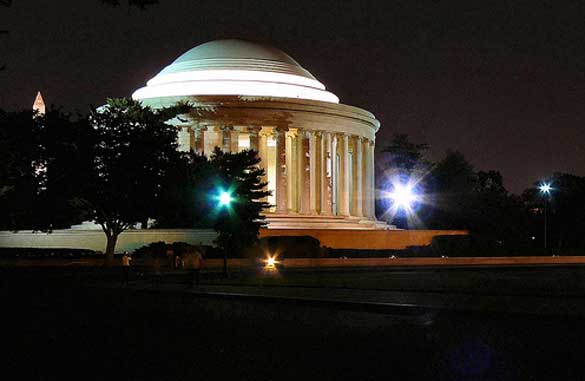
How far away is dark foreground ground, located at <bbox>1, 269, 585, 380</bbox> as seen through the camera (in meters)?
13.7

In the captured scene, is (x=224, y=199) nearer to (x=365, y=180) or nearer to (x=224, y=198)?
(x=224, y=198)

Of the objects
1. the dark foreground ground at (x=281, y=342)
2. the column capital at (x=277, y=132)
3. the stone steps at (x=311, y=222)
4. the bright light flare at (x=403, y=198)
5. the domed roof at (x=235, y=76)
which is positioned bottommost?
the dark foreground ground at (x=281, y=342)

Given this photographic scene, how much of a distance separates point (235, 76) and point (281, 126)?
6.71 meters

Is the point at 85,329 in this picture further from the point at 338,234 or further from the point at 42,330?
the point at 338,234

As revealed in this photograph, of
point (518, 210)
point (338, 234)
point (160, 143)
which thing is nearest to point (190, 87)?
point (338, 234)

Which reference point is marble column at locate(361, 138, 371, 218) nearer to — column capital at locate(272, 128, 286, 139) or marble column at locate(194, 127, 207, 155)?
column capital at locate(272, 128, 286, 139)

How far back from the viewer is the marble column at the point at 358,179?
8744 centimetres

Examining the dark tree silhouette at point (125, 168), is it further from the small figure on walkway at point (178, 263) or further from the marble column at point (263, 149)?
the marble column at point (263, 149)

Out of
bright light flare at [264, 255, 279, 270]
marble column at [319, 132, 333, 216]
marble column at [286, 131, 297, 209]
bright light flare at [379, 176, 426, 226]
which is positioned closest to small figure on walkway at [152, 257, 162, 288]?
bright light flare at [264, 255, 279, 270]

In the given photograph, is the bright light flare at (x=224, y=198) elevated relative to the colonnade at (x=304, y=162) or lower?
lower

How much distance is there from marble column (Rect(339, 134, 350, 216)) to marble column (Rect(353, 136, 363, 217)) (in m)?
1.39

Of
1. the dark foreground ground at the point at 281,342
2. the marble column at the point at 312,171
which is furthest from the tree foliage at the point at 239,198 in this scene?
the dark foreground ground at the point at 281,342

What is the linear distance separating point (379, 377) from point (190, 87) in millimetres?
71098

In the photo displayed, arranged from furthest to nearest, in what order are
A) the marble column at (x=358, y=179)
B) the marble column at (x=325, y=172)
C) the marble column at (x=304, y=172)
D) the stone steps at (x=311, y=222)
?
the marble column at (x=358, y=179), the marble column at (x=325, y=172), the marble column at (x=304, y=172), the stone steps at (x=311, y=222)
